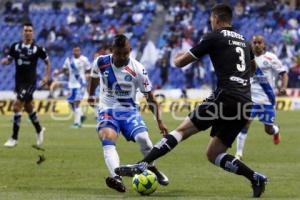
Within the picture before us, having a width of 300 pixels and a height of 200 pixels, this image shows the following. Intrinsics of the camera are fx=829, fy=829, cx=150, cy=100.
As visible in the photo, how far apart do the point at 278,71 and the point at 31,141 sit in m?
6.88

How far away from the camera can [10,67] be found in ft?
144

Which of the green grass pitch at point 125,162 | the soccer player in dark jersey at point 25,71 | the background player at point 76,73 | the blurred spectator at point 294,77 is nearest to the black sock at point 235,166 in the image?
the green grass pitch at point 125,162

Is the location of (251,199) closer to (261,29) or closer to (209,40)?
(209,40)

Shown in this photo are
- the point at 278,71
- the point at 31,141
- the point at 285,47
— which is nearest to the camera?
the point at 278,71

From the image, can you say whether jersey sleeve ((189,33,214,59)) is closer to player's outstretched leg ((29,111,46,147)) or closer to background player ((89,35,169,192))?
background player ((89,35,169,192))

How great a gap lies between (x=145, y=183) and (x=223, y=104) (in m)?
1.48

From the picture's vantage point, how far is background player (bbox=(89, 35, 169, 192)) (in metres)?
11.9

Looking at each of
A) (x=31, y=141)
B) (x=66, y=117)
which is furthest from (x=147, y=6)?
(x=31, y=141)

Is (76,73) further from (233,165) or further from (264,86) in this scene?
(233,165)

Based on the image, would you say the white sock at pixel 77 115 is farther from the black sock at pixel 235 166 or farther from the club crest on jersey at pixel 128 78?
the black sock at pixel 235 166

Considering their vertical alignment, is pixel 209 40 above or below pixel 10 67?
above

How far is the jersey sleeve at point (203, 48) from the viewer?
10.8 metres

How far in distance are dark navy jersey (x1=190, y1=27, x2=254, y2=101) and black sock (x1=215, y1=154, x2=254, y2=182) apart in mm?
843

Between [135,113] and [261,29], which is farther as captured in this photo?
[261,29]
